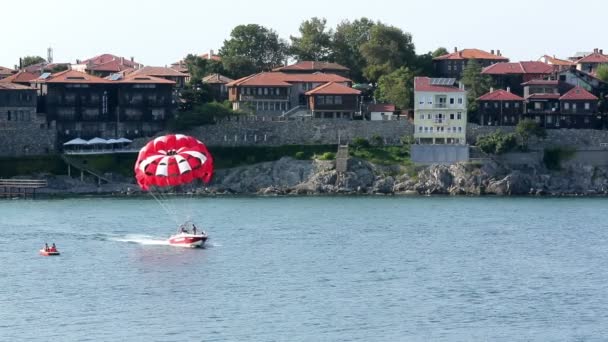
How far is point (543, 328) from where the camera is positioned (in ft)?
183

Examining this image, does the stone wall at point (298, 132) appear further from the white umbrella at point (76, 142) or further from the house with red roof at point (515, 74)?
the house with red roof at point (515, 74)

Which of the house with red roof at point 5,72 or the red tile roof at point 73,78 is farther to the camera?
the house with red roof at point 5,72

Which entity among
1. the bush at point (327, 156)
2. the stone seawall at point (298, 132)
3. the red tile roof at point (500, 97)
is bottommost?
the bush at point (327, 156)

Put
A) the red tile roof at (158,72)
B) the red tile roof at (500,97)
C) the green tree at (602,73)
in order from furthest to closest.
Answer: the green tree at (602,73)
the red tile roof at (158,72)
the red tile roof at (500,97)

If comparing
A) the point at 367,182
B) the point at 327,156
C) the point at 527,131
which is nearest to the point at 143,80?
the point at 327,156

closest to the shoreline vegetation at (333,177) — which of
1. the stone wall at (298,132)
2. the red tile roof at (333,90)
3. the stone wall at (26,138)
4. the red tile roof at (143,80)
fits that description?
the stone wall at (26,138)

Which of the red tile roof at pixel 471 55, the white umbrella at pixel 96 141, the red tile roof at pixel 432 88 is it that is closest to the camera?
the white umbrella at pixel 96 141

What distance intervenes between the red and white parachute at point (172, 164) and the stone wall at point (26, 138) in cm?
3680

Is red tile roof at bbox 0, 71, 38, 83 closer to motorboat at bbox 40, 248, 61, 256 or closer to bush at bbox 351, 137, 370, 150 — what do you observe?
bush at bbox 351, 137, 370, 150

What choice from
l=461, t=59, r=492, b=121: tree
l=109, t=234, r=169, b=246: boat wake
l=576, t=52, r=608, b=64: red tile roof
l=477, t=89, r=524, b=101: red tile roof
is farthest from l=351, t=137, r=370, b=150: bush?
l=576, t=52, r=608, b=64: red tile roof

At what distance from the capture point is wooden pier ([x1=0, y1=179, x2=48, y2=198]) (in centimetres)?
10350

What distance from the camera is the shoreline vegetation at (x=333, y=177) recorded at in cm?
10500

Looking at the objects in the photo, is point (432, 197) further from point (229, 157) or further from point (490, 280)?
point (490, 280)

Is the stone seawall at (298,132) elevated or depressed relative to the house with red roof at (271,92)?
depressed
